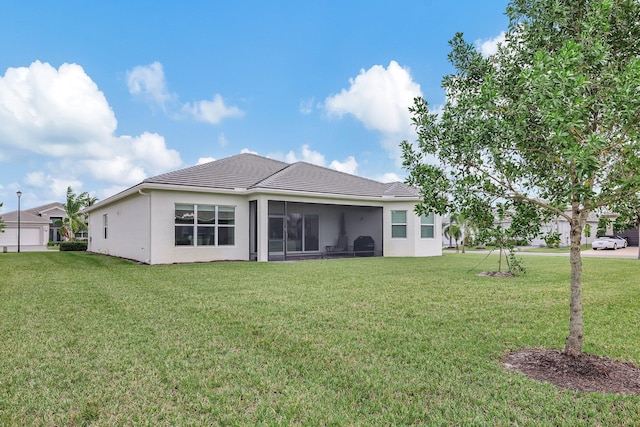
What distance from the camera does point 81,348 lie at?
4.78 m

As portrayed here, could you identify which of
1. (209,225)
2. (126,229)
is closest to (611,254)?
(209,225)

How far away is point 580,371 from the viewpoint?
157 inches

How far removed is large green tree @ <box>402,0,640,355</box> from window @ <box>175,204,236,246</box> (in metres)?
13.0

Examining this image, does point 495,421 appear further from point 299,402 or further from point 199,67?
point 199,67

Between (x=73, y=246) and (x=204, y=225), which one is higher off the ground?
(x=204, y=225)

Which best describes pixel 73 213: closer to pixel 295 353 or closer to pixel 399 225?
pixel 399 225

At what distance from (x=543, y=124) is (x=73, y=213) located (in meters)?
43.9

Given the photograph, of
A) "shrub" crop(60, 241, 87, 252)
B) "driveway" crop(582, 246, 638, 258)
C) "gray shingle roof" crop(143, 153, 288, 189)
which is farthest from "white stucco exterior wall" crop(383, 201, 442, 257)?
"shrub" crop(60, 241, 87, 252)

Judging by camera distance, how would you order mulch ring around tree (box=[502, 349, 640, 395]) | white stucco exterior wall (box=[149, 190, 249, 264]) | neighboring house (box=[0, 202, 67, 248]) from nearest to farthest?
mulch ring around tree (box=[502, 349, 640, 395]) → white stucco exterior wall (box=[149, 190, 249, 264]) → neighboring house (box=[0, 202, 67, 248])

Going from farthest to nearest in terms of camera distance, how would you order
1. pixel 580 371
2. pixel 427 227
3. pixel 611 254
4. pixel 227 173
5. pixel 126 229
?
pixel 611 254 → pixel 427 227 → pixel 126 229 → pixel 227 173 → pixel 580 371

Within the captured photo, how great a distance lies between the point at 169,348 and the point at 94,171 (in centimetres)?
2179

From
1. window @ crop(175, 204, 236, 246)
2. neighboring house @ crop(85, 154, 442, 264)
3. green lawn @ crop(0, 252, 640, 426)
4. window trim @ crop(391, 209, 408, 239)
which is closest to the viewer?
green lawn @ crop(0, 252, 640, 426)

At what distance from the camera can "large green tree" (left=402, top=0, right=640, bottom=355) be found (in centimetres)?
322

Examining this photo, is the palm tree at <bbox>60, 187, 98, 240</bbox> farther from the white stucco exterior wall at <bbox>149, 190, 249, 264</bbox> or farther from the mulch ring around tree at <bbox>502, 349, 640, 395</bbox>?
the mulch ring around tree at <bbox>502, 349, 640, 395</bbox>
